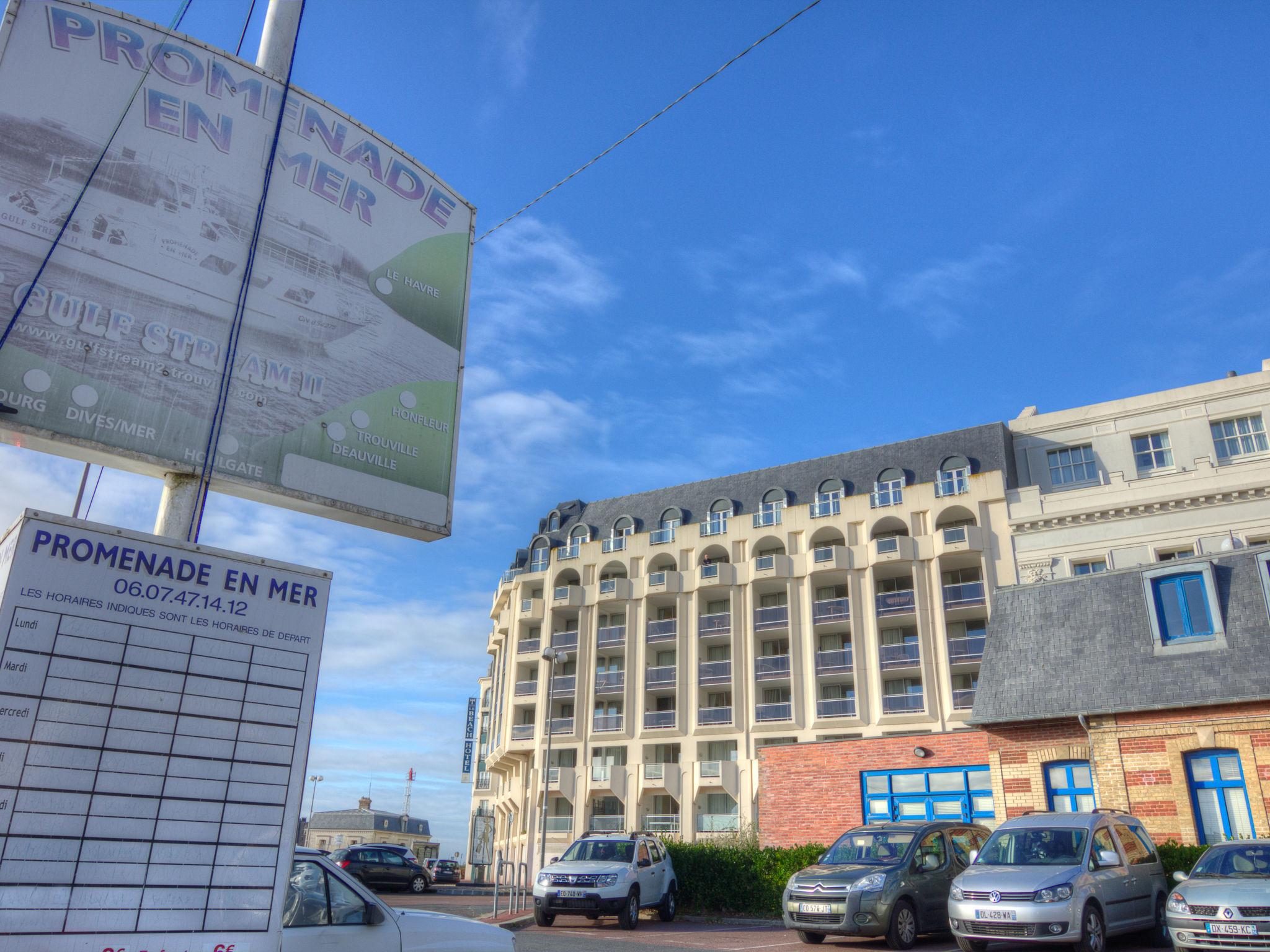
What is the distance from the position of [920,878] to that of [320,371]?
36.3ft

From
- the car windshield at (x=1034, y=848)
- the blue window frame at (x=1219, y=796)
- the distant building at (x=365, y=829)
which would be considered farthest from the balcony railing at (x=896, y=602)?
the distant building at (x=365, y=829)

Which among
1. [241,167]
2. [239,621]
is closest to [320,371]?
[241,167]

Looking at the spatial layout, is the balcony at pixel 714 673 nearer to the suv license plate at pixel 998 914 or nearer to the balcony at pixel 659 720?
the balcony at pixel 659 720

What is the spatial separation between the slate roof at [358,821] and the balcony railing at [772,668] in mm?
61048

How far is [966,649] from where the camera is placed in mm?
41531

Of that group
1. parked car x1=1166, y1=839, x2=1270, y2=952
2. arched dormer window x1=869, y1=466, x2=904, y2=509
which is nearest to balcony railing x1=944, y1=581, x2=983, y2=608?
arched dormer window x1=869, y1=466, x2=904, y2=509

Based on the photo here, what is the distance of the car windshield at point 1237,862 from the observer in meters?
11.0

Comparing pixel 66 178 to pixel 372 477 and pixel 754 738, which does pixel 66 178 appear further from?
pixel 754 738

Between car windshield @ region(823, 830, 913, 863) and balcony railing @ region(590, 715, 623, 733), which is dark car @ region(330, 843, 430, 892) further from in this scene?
balcony railing @ region(590, 715, 623, 733)

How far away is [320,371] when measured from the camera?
27.1 feet

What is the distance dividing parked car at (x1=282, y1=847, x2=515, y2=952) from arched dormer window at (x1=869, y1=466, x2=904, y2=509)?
41.5 meters

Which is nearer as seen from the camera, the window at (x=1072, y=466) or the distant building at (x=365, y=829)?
the window at (x=1072, y=466)

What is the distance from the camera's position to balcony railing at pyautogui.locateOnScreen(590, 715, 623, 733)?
4869 centimetres

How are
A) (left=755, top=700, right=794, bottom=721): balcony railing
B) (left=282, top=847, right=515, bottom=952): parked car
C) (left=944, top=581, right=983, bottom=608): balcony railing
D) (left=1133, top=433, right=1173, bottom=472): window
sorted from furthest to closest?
(left=755, top=700, right=794, bottom=721): balcony railing, (left=944, top=581, right=983, bottom=608): balcony railing, (left=1133, top=433, right=1173, bottom=472): window, (left=282, top=847, right=515, bottom=952): parked car
